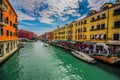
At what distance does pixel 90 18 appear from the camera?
1325 inches

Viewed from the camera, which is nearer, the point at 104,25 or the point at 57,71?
the point at 57,71

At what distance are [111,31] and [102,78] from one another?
13.3 metres

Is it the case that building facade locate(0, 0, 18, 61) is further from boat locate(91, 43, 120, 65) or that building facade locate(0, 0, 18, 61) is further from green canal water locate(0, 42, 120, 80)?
boat locate(91, 43, 120, 65)

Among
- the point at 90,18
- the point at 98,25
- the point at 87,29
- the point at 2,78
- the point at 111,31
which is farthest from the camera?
the point at 87,29

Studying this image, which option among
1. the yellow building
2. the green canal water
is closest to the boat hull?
the green canal water

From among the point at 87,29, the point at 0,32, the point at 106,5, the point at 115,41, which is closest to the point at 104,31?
the point at 115,41

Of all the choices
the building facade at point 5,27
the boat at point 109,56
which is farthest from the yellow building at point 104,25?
the building facade at point 5,27

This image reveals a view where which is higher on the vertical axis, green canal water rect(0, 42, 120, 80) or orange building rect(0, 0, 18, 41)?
orange building rect(0, 0, 18, 41)

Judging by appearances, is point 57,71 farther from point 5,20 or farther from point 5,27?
point 5,20

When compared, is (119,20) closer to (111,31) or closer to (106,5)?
(111,31)

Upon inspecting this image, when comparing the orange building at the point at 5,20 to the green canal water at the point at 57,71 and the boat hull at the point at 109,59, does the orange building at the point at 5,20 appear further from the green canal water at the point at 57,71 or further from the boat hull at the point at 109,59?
the boat hull at the point at 109,59

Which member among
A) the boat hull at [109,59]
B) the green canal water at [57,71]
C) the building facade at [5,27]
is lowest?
the green canal water at [57,71]

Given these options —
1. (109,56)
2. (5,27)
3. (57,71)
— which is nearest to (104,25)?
(109,56)

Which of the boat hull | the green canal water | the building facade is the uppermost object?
the building facade
